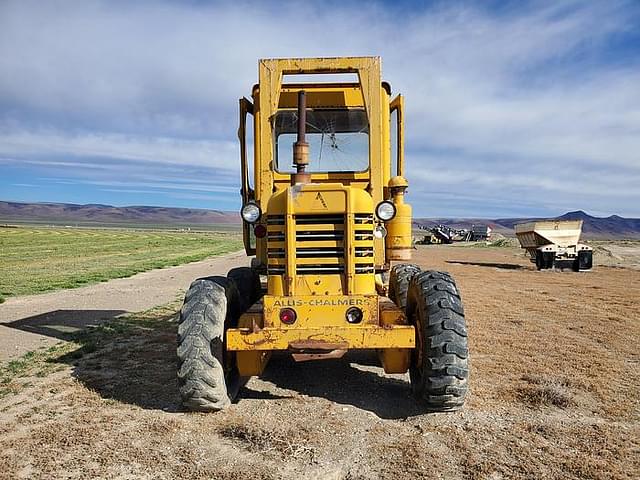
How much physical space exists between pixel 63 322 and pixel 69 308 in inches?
78.9

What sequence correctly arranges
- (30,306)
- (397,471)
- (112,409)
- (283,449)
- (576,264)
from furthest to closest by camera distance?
(576,264), (30,306), (112,409), (283,449), (397,471)

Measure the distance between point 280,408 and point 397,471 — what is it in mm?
1871

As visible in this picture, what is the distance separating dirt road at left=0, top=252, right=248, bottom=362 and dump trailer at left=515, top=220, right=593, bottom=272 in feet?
52.8

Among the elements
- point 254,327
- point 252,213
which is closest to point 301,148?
point 252,213

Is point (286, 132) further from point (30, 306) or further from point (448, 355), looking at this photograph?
point (30, 306)

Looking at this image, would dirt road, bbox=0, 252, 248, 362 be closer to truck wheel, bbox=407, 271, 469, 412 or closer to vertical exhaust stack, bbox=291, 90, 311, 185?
vertical exhaust stack, bbox=291, 90, 311, 185

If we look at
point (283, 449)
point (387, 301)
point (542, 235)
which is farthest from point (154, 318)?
point (542, 235)

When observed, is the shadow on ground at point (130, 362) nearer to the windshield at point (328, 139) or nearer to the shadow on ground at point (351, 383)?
the shadow on ground at point (351, 383)

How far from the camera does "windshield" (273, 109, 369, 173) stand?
7.11m

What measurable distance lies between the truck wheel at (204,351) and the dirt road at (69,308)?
4.28 metres

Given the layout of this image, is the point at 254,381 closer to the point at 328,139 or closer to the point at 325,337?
the point at 325,337

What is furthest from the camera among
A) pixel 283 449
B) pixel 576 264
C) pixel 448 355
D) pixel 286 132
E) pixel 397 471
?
pixel 576 264

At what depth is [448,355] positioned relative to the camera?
5.61 metres

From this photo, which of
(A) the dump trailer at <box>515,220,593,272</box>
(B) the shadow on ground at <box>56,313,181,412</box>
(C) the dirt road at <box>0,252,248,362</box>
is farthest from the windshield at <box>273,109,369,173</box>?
(A) the dump trailer at <box>515,220,593,272</box>
